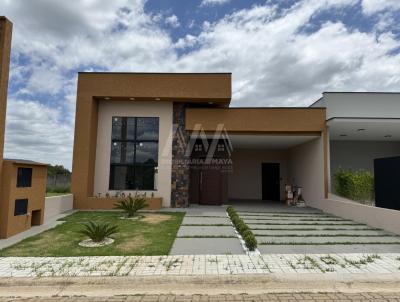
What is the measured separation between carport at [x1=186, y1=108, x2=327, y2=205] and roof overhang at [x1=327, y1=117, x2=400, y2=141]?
0.88 meters

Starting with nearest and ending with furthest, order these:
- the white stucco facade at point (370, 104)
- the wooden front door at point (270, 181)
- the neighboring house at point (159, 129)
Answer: the neighboring house at point (159, 129)
the white stucco facade at point (370, 104)
the wooden front door at point (270, 181)

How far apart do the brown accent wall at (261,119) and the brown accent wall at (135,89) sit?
739 mm

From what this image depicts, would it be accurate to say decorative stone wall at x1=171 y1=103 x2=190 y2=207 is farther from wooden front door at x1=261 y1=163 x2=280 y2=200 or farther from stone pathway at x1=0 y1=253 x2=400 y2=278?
stone pathway at x1=0 y1=253 x2=400 y2=278

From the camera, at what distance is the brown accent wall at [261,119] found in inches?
483

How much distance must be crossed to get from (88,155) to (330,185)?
10703mm

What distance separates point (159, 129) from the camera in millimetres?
12914

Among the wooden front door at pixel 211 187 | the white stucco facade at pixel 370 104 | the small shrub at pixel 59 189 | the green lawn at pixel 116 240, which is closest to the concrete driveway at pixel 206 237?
the green lawn at pixel 116 240

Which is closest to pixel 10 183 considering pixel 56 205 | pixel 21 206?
pixel 21 206

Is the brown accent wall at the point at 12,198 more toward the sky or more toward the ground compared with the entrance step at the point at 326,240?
more toward the sky

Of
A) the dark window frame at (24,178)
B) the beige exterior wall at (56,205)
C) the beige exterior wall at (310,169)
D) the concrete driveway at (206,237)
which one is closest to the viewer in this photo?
the concrete driveway at (206,237)

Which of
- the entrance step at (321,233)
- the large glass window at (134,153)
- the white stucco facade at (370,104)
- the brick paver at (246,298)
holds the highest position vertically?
the white stucco facade at (370,104)

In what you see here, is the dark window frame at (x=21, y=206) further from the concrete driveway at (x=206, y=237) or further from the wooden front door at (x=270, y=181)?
the wooden front door at (x=270, y=181)

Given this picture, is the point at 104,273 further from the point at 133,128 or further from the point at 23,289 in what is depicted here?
the point at 133,128

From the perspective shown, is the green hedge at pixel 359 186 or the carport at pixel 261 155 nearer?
the green hedge at pixel 359 186
